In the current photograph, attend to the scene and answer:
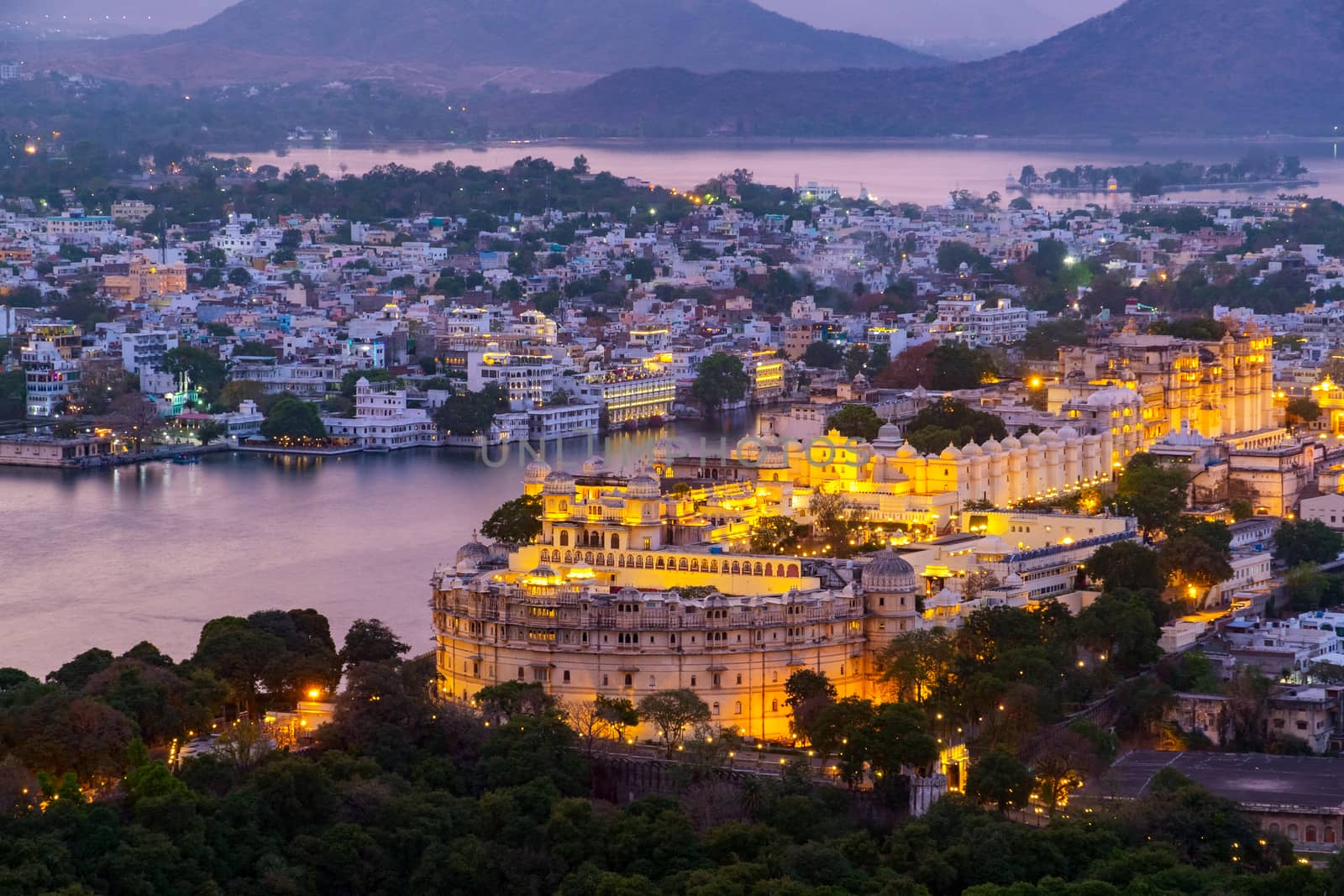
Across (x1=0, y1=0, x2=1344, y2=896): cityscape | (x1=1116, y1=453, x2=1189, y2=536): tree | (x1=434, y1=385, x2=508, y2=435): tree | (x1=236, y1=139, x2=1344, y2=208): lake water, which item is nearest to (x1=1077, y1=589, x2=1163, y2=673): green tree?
(x1=0, y1=0, x2=1344, y2=896): cityscape

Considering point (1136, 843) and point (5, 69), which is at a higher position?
point (5, 69)

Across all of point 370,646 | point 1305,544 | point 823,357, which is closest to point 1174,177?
point 823,357

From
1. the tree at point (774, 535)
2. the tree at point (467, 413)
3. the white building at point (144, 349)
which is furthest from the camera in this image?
the white building at point (144, 349)

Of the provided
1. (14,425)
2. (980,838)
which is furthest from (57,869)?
(14,425)

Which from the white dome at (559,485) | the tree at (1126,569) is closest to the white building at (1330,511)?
the tree at (1126,569)

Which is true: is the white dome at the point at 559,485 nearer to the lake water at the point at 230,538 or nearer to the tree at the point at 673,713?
the lake water at the point at 230,538

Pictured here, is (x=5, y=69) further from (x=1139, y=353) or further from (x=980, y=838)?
(x=980, y=838)
